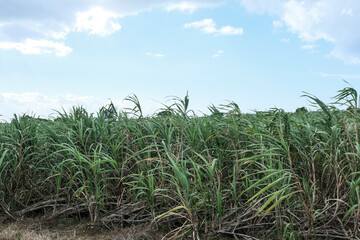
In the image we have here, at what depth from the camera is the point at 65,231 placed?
3.07 meters

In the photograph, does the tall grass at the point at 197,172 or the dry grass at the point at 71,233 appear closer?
the tall grass at the point at 197,172

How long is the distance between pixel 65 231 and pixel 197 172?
1360mm

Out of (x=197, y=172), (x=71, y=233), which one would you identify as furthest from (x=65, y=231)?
(x=197, y=172)

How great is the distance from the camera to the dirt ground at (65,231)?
278 centimetres

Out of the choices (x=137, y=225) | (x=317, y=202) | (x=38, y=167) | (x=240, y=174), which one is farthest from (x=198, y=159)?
(x=38, y=167)

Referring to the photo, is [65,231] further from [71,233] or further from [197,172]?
[197,172]

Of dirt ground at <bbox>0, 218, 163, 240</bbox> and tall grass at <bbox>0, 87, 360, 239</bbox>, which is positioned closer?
tall grass at <bbox>0, 87, 360, 239</bbox>

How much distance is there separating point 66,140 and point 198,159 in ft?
4.37

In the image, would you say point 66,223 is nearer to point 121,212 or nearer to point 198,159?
point 121,212

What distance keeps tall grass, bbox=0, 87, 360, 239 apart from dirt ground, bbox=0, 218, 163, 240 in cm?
10

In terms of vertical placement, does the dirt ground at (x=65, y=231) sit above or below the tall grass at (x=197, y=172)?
below

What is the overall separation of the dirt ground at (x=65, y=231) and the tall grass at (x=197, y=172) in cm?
10

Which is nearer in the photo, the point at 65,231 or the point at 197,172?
the point at 197,172

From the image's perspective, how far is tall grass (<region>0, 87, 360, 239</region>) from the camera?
2.55 meters
